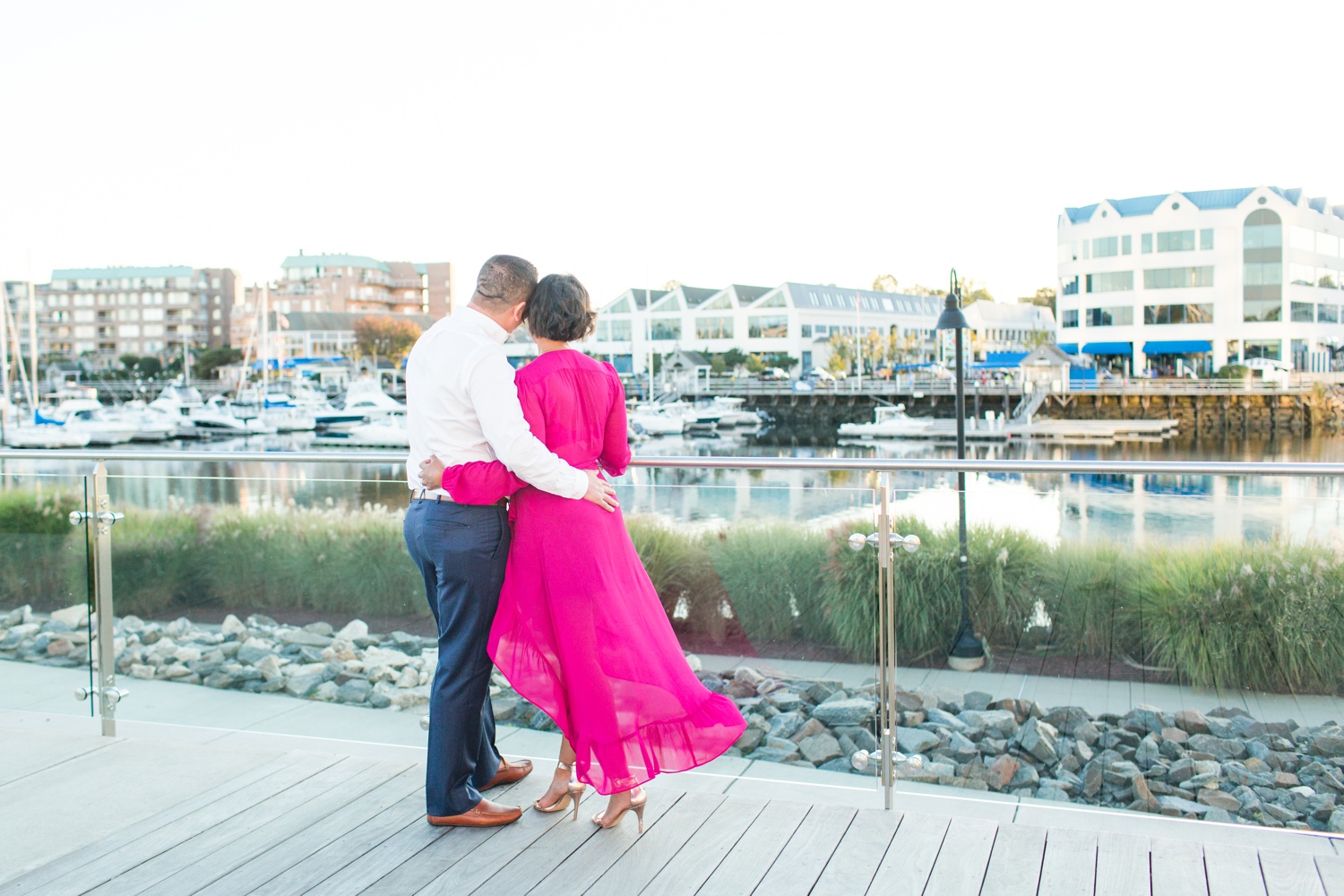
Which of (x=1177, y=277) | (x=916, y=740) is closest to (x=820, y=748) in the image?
(x=916, y=740)

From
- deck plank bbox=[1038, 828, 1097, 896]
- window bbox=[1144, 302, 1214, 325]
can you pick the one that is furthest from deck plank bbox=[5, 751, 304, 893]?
window bbox=[1144, 302, 1214, 325]

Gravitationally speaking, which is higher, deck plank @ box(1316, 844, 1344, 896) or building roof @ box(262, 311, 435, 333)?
building roof @ box(262, 311, 435, 333)

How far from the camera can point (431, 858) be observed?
8.05ft

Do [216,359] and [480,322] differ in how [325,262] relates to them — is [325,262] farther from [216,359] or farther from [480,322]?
[480,322]

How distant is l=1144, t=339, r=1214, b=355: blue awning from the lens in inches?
2100

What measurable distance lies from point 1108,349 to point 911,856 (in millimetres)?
58902

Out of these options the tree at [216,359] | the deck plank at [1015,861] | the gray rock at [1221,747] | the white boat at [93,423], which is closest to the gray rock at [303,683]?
the deck plank at [1015,861]

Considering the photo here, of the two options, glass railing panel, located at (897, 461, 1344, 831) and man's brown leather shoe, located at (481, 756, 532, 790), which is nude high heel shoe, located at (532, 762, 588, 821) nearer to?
man's brown leather shoe, located at (481, 756, 532, 790)

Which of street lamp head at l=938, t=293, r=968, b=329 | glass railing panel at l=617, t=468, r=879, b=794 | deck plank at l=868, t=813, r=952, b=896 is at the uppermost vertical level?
street lamp head at l=938, t=293, r=968, b=329

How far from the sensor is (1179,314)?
177 ft

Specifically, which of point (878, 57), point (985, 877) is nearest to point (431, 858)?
point (985, 877)

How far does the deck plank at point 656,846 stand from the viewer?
2309mm

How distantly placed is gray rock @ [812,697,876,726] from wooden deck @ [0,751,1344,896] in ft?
0.88

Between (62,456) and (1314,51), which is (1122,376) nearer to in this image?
(1314,51)
